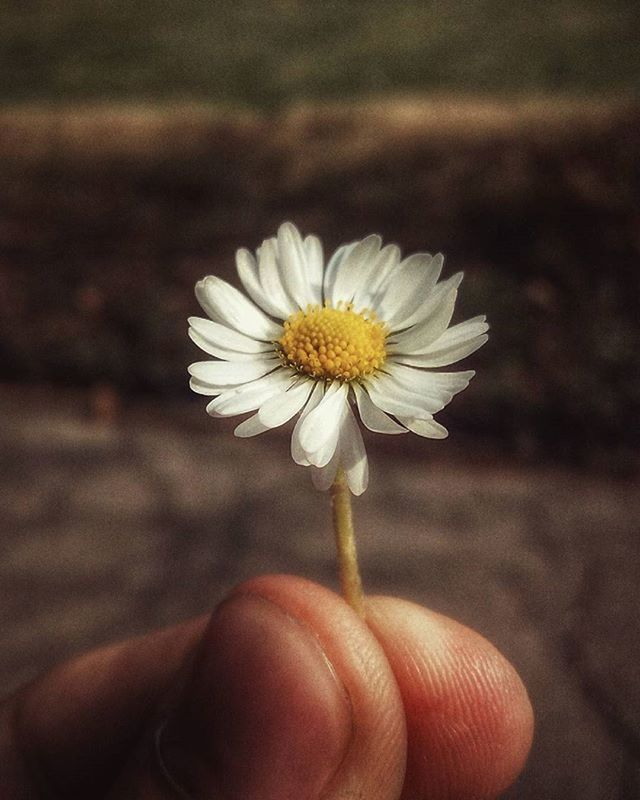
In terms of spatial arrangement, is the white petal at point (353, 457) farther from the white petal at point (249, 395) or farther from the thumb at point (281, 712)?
the thumb at point (281, 712)

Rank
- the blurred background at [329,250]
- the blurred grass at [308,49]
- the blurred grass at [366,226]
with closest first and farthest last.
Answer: the blurred background at [329,250] < the blurred grass at [366,226] < the blurred grass at [308,49]

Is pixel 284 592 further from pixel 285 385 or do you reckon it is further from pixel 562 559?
pixel 562 559

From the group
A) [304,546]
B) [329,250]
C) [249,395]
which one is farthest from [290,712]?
[329,250]

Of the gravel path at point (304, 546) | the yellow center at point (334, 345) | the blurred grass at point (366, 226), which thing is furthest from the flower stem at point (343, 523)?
the blurred grass at point (366, 226)

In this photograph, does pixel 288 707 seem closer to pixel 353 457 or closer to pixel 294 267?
pixel 353 457

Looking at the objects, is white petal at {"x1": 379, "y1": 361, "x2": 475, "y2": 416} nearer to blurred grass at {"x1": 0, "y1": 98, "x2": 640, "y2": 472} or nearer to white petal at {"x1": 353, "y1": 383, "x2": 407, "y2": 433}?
white petal at {"x1": 353, "y1": 383, "x2": 407, "y2": 433}

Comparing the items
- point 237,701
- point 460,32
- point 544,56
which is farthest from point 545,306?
point 237,701
